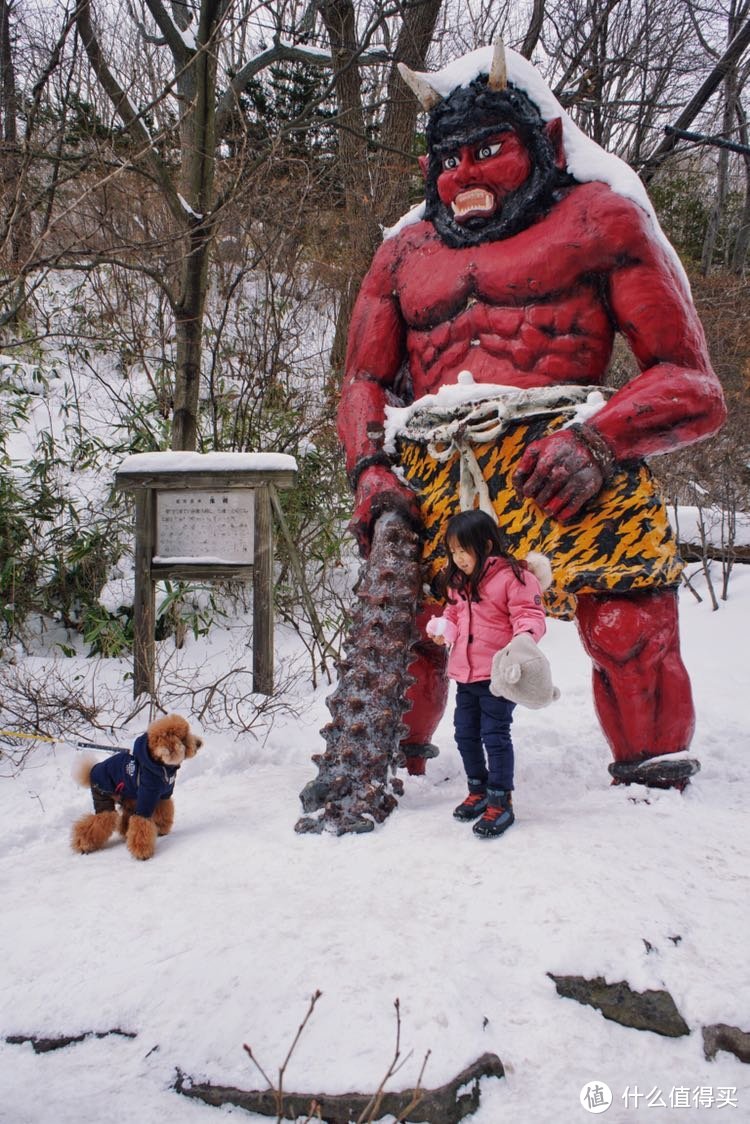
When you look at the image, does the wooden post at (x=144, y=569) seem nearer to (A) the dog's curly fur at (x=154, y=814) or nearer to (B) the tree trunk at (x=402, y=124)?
(A) the dog's curly fur at (x=154, y=814)

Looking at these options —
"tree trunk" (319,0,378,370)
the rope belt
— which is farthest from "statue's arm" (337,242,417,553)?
"tree trunk" (319,0,378,370)

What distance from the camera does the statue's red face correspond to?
203 cm

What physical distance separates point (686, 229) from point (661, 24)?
428cm

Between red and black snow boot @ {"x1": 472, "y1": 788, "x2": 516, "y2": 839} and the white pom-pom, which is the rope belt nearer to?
the white pom-pom

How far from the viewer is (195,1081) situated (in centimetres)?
102

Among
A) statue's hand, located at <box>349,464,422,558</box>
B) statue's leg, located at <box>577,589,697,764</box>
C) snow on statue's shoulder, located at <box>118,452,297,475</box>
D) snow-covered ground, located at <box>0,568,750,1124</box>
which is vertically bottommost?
snow-covered ground, located at <box>0,568,750,1124</box>

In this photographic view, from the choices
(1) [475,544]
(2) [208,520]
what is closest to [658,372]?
(1) [475,544]

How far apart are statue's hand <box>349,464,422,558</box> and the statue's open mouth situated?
2.30ft

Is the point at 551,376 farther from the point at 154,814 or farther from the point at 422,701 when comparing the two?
the point at 154,814

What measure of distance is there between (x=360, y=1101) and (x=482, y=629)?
105 cm

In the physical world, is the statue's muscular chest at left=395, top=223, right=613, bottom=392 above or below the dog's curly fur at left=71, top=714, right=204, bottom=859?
above

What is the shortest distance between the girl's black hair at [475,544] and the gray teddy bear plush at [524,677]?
205 mm

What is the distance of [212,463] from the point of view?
338 cm

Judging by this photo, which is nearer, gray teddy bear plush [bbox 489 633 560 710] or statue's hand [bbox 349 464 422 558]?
gray teddy bear plush [bbox 489 633 560 710]
